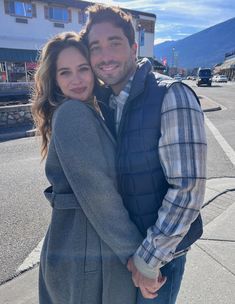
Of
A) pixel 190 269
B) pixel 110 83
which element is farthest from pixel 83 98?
pixel 190 269

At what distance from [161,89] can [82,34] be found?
62 centimetres

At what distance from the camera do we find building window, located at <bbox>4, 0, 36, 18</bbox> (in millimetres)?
26938

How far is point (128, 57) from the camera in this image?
173 cm

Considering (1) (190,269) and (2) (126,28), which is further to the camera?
(1) (190,269)

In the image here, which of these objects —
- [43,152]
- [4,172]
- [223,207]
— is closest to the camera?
[43,152]

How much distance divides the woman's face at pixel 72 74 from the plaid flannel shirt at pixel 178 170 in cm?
52

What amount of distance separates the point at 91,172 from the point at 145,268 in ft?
1.67

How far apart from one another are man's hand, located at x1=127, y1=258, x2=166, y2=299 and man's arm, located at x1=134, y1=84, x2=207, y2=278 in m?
0.07

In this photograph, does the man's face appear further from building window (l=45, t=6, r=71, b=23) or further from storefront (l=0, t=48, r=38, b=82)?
building window (l=45, t=6, r=71, b=23)

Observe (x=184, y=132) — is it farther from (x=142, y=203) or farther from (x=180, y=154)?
(x=142, y=203)

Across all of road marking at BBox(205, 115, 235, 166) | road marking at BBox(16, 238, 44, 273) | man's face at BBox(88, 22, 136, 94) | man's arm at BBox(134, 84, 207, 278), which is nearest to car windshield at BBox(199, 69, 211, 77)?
road marking at BBox(205, 115, 235, 166)

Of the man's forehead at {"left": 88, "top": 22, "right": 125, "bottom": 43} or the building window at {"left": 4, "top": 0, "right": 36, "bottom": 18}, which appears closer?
the man's forehead at {"left": 88, "top": 22, "right": 125, "bottom": 43}

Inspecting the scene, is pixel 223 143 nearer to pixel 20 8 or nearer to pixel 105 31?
pixel 105 31

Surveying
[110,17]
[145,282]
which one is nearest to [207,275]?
[145,282]
